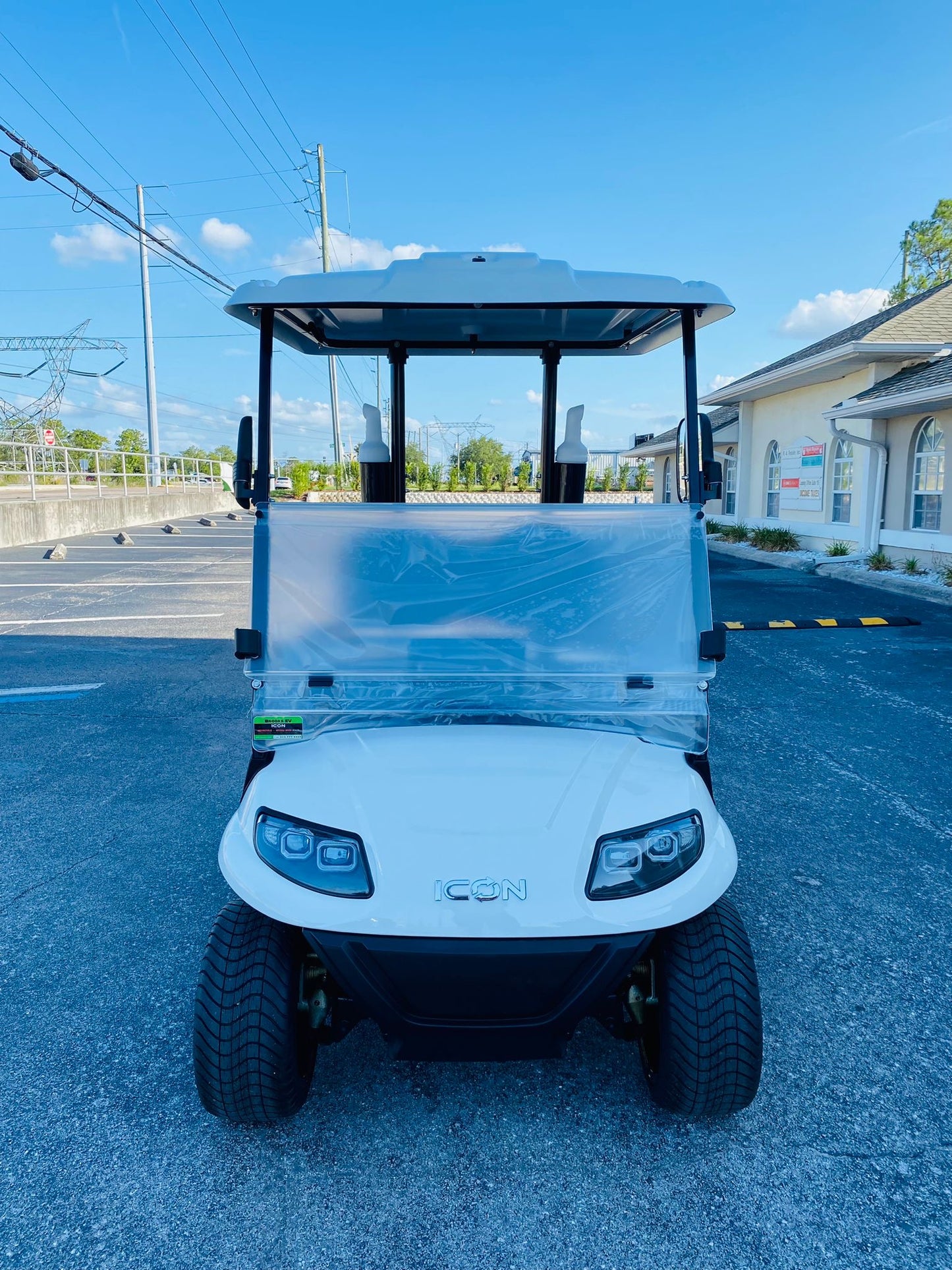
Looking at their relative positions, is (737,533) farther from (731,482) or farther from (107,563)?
(107,563)

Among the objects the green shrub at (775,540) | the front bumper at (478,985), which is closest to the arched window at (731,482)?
the green shrub at (775,540)

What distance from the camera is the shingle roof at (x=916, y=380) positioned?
12680 millimetres

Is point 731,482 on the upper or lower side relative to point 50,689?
upper

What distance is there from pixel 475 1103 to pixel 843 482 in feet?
56.3

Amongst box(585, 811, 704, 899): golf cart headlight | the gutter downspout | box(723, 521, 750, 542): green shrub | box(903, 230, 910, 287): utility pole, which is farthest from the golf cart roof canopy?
box(903, 230, 910, 287): utility pole

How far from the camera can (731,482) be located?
947 inches

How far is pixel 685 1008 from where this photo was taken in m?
2.04

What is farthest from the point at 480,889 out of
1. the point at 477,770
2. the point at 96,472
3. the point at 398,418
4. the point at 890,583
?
the point at 96,472

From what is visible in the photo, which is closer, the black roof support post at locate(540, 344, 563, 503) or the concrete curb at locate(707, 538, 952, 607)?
the black roof support post at locate(540, 344, 563, 503)

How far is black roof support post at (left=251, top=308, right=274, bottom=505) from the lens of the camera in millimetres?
2758

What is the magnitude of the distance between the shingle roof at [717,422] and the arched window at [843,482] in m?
3.96

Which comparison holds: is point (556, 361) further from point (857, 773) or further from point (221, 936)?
point (857, 773)

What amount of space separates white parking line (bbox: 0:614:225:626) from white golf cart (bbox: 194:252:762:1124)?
7275 mm

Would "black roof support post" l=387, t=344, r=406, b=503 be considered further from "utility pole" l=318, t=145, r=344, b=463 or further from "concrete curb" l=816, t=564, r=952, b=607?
"utility pole" l=318, t=145, r=344, b=463
